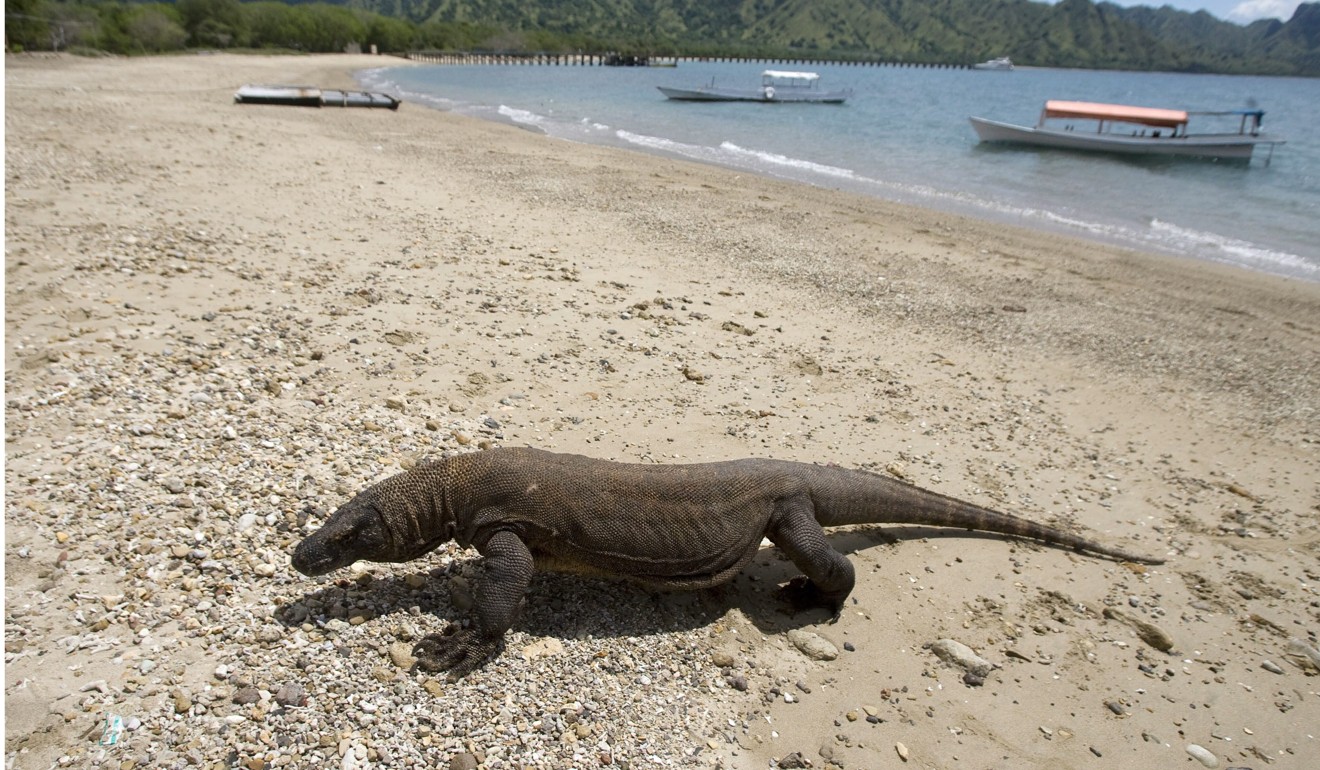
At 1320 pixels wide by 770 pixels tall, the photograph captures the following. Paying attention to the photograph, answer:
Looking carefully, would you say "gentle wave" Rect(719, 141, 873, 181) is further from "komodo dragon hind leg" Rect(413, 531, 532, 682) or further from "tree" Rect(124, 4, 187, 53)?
"tree" Rect(124, 4, 187, 53)

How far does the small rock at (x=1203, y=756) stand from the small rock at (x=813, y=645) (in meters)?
2.07

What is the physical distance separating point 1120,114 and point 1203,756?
4249 centimetres

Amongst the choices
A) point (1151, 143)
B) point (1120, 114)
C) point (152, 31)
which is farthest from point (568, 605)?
point (152, 31)

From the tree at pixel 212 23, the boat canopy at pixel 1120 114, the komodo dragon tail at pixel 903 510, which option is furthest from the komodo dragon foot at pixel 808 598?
the tree at pixel 212 23

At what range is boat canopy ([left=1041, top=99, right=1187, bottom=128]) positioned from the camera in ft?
119

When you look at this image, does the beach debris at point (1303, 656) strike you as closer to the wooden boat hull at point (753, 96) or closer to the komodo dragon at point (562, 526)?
the komodo dragon at point (562, 526)

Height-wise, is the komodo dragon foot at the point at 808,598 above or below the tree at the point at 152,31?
below

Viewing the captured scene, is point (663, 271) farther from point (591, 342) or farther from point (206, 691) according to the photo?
point (206, 691)

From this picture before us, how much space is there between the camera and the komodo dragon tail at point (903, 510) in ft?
18.0

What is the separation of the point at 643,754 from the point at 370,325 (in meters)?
6.35

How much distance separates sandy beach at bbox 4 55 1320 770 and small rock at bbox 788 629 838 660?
0.07 meters

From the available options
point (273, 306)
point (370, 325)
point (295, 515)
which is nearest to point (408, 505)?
point (295, 515)

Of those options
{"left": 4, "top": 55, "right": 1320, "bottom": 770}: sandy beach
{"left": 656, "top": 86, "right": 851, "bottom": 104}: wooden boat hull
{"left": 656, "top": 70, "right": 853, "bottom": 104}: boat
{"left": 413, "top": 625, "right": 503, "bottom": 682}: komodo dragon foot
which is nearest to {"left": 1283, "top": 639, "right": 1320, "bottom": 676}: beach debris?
{"left": 4, "top": 55, "right": 1320, "bottom": 770}: sandy beach

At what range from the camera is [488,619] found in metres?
4.38
